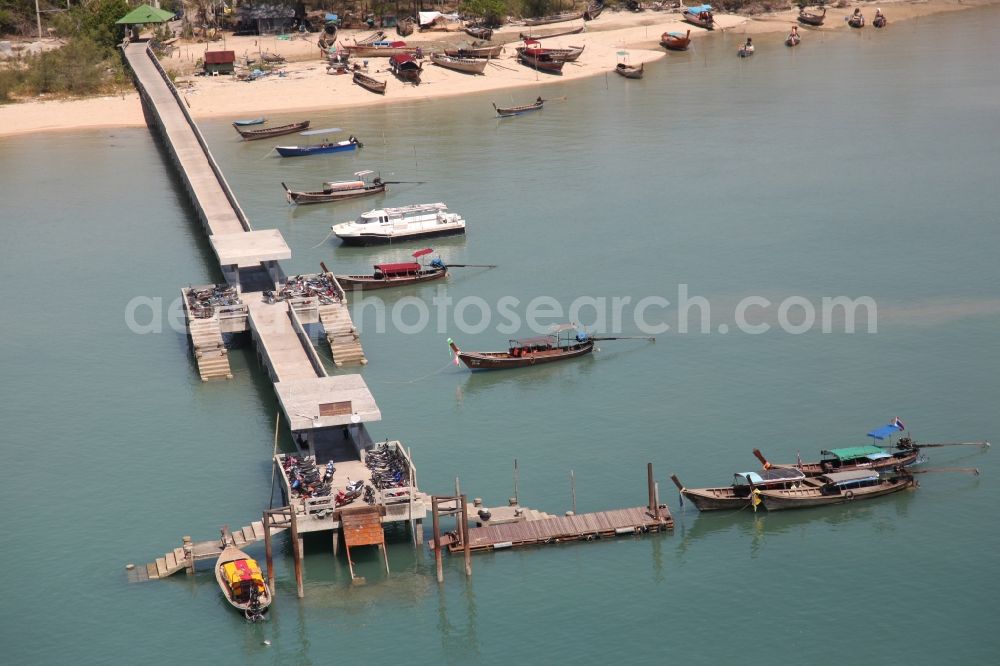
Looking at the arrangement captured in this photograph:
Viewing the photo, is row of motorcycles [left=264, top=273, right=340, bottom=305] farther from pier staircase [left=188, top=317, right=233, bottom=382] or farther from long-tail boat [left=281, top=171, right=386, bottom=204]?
long-tail boat [left=281, top=171, right=386, bottom=204]

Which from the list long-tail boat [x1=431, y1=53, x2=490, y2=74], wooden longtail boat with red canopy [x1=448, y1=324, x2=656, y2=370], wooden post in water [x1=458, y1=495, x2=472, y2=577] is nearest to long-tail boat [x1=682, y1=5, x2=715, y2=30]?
long-tail boat [x1=431, y1=53, x2=490, y2=74]

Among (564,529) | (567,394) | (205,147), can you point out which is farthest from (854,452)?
(205,147)

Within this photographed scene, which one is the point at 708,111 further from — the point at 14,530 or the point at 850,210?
the point at 14,530

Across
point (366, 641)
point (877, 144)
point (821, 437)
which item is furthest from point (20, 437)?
point (877, 144)

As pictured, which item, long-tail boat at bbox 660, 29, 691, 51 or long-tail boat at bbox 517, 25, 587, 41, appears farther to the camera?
long-tail boat at bbox 660, 29, 691, 51

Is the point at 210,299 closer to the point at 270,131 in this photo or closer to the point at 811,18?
the point at 270,131

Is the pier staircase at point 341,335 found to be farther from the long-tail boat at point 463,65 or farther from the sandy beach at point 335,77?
the long-tail boat at point 463,65
